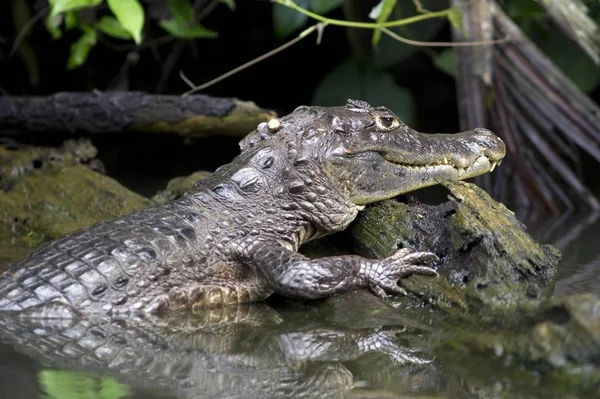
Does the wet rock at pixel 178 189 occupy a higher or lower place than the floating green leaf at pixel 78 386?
lower

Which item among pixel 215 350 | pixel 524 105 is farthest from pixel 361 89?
pixel 215 350

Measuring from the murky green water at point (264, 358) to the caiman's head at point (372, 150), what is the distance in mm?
614

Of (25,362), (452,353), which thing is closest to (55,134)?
(25,362)

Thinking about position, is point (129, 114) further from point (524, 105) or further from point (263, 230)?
point (524, 105)

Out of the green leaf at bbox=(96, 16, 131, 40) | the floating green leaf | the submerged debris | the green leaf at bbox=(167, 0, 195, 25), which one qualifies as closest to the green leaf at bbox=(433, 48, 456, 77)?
the submerged debris

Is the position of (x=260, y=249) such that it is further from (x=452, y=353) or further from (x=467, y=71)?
(x=467, y=71)

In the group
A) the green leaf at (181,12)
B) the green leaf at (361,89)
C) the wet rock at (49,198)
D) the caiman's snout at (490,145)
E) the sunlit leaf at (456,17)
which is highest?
the sunlit leaf at (456,17)

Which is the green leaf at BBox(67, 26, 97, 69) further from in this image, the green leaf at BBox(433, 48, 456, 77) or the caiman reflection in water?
the caiman reflection in water

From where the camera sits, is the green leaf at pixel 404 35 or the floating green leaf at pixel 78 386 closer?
the floating green leaf at pixel 78 386

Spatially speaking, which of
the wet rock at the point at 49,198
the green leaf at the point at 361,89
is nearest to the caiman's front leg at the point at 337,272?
the wet rock at the point at 49,198

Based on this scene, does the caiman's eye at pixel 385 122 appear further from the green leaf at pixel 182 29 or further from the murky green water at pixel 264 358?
the green leaf at pixel 182 29

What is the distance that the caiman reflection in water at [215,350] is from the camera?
8.34 feet

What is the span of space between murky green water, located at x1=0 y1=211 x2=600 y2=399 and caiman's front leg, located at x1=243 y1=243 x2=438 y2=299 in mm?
65

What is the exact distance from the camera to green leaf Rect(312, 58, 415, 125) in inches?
259
